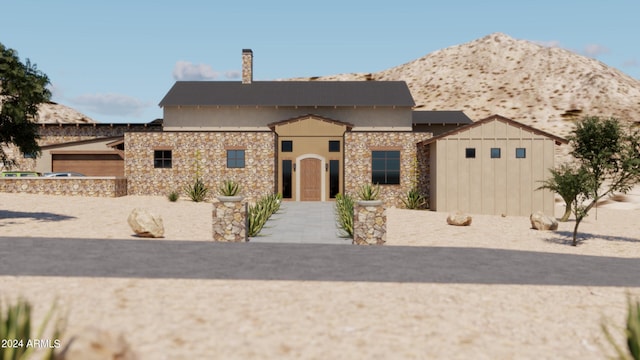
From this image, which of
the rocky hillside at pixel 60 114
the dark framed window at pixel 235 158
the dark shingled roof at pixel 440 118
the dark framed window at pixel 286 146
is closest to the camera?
the dark framed window at pixel 235 158

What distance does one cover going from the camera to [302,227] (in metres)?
18.8

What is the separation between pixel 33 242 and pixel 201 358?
988 centimetres

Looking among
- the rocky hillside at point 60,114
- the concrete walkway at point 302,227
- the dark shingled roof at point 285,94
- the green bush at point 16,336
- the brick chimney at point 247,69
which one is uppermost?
the rocky hillside at point 60,114

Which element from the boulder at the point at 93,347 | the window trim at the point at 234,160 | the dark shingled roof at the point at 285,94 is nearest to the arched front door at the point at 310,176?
the window trim at the point at 234,160

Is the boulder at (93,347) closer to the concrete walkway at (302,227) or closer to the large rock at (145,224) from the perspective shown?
the concrete walkway at (302,227)

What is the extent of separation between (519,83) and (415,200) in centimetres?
7338

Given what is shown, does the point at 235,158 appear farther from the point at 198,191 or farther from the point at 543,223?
the point at 543,223

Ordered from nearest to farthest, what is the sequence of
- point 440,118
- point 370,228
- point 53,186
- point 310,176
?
point 370,228 < point 53,186 < point 310,176 < point 440,118

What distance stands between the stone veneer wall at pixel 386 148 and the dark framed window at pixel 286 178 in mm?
3615

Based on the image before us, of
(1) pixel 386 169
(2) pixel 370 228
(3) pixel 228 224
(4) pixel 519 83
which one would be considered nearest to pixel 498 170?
(1) pixel 386 169

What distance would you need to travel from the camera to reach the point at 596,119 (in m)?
22.5

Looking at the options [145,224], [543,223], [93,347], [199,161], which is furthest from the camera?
[199,161]

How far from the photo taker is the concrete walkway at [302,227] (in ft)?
51.1

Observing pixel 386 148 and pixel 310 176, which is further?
pixel 310 176
